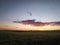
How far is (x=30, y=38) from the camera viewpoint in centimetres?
543

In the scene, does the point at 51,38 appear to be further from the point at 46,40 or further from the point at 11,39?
the point at 11,39

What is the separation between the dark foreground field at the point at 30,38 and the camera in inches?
211

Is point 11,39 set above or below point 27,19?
below

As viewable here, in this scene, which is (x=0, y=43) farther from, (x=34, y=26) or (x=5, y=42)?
(x=34, y=26)

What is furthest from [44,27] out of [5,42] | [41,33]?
[5,42]

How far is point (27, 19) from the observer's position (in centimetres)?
553

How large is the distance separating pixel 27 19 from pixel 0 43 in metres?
0.98

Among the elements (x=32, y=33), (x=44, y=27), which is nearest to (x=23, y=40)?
(x=32, y=33)

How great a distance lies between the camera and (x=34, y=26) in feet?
18.6

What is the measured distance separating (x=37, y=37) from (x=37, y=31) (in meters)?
0.21

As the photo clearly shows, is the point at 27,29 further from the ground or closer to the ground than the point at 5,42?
further from the ground

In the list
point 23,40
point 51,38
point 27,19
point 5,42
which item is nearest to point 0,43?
point 5,42

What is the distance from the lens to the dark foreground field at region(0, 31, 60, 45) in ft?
17.6

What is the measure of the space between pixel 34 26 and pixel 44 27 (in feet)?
0.93
